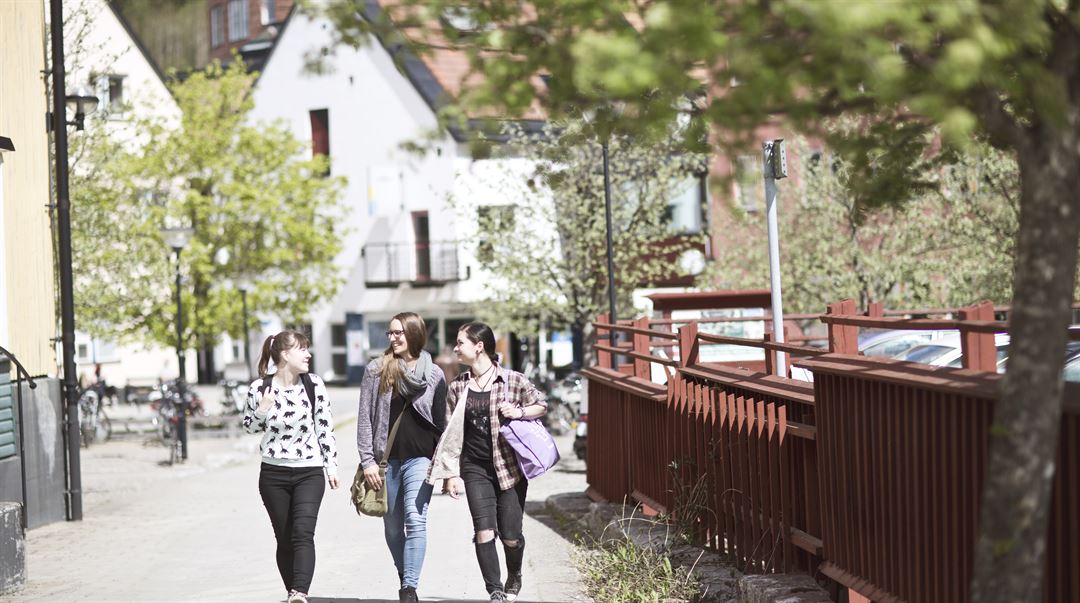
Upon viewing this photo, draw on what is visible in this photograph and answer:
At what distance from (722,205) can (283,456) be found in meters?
4.30

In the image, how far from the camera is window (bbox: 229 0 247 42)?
213 ft

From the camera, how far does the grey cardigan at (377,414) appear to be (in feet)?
28.0

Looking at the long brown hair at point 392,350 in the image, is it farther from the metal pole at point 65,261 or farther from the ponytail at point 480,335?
the metal pole at point 65,261

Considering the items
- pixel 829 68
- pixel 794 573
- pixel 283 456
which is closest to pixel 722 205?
pixel 829 68

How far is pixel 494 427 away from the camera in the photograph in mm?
8664

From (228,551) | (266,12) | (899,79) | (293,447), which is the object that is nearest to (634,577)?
A: (293,447)

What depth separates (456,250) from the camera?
46.8m

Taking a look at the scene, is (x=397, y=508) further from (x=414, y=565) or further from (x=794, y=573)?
(x=794, y=573)

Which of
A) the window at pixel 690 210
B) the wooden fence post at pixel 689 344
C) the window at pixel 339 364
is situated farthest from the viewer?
the window at pixel 339 364

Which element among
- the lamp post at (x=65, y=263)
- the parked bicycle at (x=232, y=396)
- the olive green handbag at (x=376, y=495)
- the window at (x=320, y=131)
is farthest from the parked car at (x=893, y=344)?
the window at (x=320, y=131)

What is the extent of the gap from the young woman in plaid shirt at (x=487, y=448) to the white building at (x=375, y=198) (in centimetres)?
3651

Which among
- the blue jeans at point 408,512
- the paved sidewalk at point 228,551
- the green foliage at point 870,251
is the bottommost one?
the paved sidewalk at point 228,551

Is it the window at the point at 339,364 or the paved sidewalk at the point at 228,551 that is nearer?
the paved sidewalk at the point at 228,551

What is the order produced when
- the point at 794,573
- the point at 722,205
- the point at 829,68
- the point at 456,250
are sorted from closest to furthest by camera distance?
the point at 829,68, the point at 722,205, the point at 794,573, the point at 456,250
